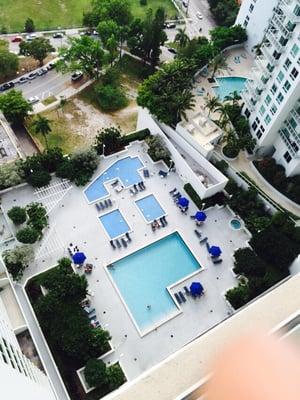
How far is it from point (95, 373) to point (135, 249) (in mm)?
12998

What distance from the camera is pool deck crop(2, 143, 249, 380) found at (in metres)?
34.1

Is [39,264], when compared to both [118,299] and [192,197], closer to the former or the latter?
[118,299]

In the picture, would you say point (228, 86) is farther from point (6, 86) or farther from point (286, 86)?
point (6, 86)

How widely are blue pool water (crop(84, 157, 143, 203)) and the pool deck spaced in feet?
2.62

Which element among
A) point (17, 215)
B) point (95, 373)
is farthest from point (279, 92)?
point (95, 373)

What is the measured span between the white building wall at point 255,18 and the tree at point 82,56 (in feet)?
76.5

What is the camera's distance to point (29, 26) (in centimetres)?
6372

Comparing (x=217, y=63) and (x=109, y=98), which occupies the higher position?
(x=109, y=98)

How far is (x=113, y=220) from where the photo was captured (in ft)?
135

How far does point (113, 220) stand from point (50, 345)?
562 inches

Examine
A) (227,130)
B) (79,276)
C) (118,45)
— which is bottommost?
(79,276)

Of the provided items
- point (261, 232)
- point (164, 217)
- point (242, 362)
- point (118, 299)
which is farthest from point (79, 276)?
point (242, 362)

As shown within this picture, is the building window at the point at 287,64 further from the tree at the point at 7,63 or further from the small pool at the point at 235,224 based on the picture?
the tree at the point at 7,63

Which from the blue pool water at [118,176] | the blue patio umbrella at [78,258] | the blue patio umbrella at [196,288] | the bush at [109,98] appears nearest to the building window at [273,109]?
the blue pool water at [118,176]
